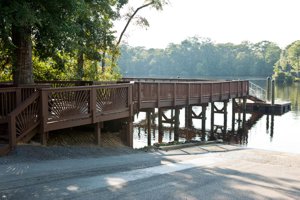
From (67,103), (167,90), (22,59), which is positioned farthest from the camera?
(167,90)

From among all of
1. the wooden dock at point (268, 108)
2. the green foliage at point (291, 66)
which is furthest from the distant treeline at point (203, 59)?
the wooden dock at point (268, 108)

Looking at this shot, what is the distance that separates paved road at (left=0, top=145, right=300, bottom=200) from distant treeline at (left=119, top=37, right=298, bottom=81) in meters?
119

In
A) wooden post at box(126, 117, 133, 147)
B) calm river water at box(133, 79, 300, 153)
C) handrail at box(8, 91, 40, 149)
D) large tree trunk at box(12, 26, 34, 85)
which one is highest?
large tree trunk at box(12, 26, 34, 85)

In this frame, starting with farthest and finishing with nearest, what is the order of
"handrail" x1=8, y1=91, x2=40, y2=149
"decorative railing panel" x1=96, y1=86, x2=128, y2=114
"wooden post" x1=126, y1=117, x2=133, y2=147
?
"wooden post" x1=126, y1=117, x2=133, y2=147, "decorative railing panel" x1=96, y1=86, x2=128, y2=114, "handrail" x1=8, y1=91, x2=40, y2=149

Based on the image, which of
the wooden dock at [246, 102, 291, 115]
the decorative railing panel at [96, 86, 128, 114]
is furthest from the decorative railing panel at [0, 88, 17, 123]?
the wooden dock at [246, 102, 291, 115]

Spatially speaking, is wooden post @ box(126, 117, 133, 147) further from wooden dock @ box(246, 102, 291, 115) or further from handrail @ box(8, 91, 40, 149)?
wooden dock @ box(246, 102, 291, 115)

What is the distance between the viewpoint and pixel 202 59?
5541 inches

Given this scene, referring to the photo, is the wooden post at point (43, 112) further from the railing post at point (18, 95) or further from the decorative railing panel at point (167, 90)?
the decorative railing panel at point (167, 90)

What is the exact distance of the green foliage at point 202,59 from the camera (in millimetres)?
127875

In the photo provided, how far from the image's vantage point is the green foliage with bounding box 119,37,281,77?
128 metres

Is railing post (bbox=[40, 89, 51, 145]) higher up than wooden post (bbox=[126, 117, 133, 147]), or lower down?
higher up

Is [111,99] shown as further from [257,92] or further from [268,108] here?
[257,92]

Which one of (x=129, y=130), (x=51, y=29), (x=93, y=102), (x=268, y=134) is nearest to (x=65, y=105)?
(x=93, y=102)

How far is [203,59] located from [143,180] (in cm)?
13517
